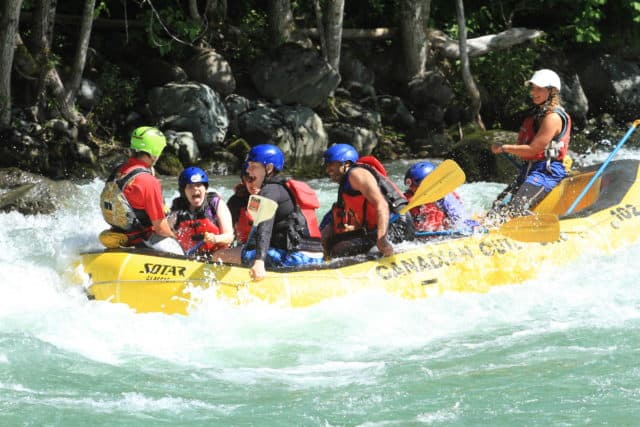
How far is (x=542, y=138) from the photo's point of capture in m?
7.65

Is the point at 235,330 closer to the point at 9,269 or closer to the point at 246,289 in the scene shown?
the point at 246,289

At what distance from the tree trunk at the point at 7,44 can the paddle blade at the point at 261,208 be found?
6.87 m

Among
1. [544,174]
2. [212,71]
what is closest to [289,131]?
[212,71]

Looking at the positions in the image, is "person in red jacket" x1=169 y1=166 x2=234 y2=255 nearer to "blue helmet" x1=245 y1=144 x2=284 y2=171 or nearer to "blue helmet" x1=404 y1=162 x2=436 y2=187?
"blue helmet" x1=245 y1=144 x2=284 y2=171

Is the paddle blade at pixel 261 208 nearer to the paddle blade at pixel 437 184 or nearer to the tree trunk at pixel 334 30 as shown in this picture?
the paddle blade at pixel 437 184

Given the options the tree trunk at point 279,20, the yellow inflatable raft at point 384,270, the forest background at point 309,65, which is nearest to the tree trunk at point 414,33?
the forest background at point 309,65

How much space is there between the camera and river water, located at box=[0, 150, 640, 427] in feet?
16.6

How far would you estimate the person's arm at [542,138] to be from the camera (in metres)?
7.62

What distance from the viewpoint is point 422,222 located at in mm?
7543

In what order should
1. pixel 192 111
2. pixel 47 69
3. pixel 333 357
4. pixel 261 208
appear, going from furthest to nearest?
pixel 192 111
pixel 47 69
pixel 261 208
pixel 333 357

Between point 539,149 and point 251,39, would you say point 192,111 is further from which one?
point 539,149

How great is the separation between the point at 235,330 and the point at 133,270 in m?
0.77

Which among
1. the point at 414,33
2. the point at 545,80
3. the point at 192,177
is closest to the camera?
the point at 192,177

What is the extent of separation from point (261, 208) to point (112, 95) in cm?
842
